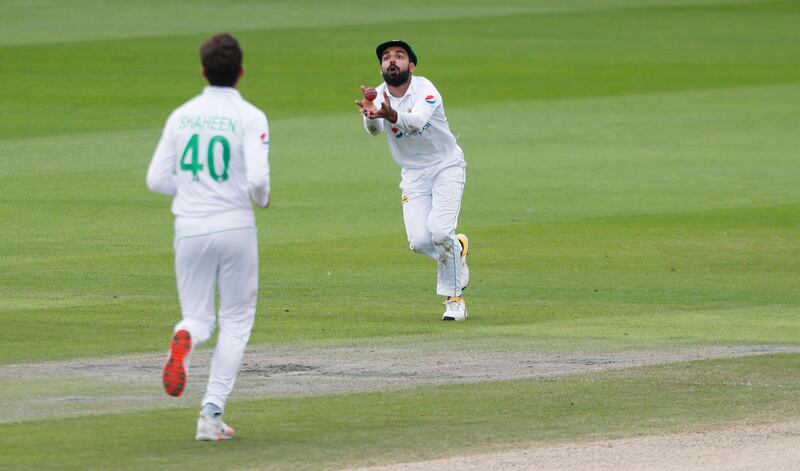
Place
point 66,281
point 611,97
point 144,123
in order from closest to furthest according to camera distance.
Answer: point 66,281 < point 144,123 < point 611,97

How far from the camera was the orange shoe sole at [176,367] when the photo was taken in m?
8.80

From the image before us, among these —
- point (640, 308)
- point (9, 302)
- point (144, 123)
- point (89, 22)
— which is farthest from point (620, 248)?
point (89, 22)

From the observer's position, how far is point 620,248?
1789cm

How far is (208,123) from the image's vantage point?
8.93m

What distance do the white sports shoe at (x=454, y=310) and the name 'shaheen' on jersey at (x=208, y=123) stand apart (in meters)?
5.09

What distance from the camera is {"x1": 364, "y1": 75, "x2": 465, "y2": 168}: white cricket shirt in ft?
44.2

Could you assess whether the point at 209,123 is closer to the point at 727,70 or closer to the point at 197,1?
the point at 727,70

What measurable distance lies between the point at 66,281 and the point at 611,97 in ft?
59.1

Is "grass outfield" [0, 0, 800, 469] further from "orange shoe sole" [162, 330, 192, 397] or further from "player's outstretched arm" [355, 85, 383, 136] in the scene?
"player's outstretched arm" [355, 85, 383, 136]

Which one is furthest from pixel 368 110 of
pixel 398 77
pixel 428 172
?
pixel 428 172

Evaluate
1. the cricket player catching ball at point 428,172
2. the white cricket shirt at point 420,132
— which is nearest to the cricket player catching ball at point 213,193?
the white cricket shirt at point 420,132

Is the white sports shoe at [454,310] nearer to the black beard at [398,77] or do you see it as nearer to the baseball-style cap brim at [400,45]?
the black beard at [398,77]

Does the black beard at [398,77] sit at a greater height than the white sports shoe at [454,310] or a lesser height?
greater

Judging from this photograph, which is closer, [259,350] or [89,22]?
[259,350]
